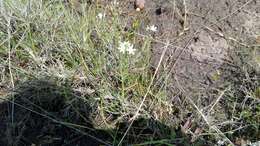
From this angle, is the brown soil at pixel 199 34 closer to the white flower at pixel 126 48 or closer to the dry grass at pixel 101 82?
the dry grass at pixel 101 82

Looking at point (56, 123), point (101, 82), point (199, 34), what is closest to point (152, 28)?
point (199, 34)

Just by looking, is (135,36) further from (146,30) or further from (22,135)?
(22,135)

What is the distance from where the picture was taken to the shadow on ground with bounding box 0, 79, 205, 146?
6.63ft

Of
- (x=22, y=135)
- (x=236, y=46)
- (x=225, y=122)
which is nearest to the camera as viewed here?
(x=225, y=122)

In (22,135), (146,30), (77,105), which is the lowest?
(22,135)

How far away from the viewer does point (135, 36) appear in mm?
2373

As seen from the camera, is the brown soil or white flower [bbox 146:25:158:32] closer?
the brown soil

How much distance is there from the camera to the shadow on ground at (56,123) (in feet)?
6.63

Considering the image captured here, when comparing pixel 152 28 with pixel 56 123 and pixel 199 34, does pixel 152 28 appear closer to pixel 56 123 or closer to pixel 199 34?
pixel 199 34

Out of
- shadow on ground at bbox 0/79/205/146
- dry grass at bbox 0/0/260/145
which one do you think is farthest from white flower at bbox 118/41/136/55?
shadow on ground at bbox 0/79/205/146

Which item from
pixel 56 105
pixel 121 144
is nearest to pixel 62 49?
pixel 56 105

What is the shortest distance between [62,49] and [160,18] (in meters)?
0.61

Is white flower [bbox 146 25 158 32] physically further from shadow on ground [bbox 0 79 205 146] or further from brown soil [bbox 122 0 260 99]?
shadow on ground [bbox 0 79 205 146]

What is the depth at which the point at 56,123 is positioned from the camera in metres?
2.12
